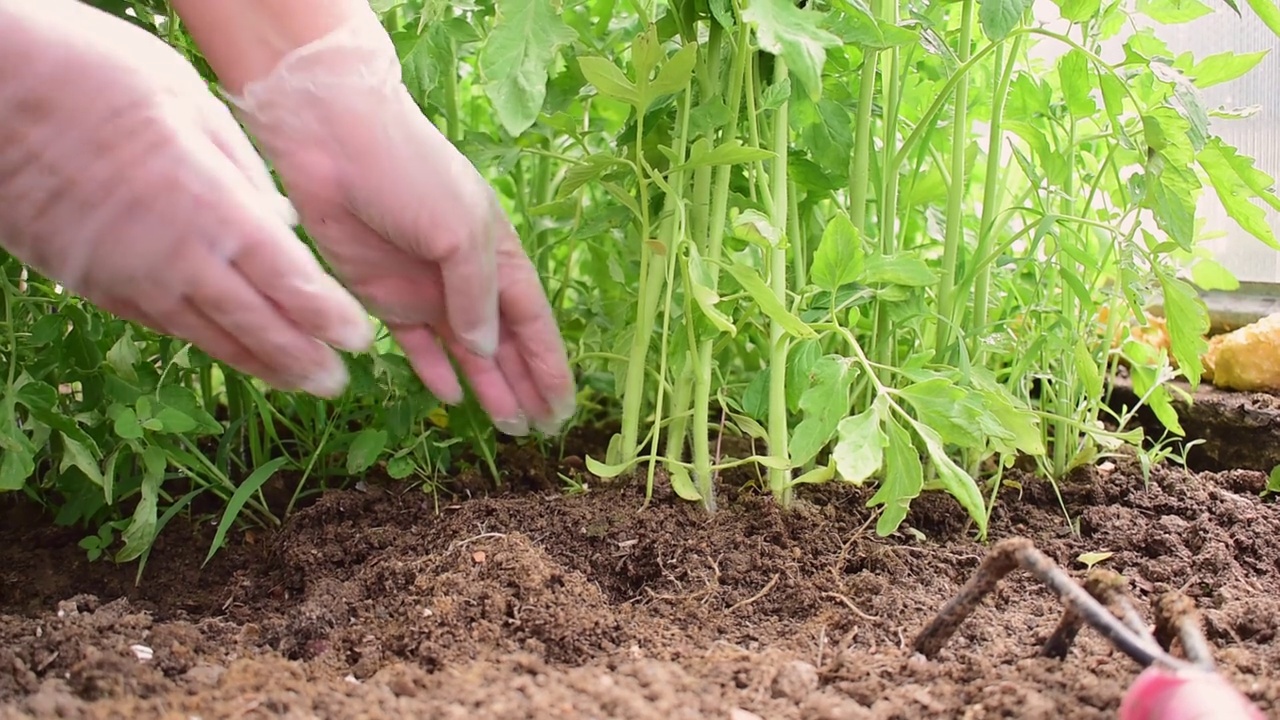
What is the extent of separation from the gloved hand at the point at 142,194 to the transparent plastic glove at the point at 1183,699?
0.57 meters

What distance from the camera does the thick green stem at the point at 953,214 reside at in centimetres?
105

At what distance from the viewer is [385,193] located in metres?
0.83

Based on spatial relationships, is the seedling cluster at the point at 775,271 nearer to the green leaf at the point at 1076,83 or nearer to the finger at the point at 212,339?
the green leaf at the point at 1076,83

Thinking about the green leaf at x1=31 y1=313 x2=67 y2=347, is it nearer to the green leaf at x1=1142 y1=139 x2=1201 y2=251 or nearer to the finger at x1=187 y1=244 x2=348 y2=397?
the finger at x1=187 y1=244 x2=348 y2=397

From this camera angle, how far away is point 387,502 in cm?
114

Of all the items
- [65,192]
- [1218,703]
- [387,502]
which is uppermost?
[65,192]

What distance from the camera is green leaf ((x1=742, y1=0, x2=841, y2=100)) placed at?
0.74 m

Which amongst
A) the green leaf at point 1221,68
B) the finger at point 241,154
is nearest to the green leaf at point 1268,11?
the green leaf at point 1221,68

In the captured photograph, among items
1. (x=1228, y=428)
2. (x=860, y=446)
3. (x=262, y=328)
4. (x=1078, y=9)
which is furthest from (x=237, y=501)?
(x=1228, y=428)

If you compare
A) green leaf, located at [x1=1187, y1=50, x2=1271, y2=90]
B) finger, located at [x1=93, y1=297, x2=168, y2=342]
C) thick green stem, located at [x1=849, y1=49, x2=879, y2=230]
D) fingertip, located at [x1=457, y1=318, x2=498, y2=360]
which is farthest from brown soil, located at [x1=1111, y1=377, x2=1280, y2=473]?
finger, located at [x1=93, y1=297, x2=168, y2=342]

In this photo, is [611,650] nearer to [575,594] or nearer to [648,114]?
[575,594]

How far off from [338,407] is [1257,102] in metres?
1.35

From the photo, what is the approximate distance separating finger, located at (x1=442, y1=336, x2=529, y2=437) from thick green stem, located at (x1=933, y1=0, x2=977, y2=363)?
470mm

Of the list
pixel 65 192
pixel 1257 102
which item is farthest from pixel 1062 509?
pixel 65 192
